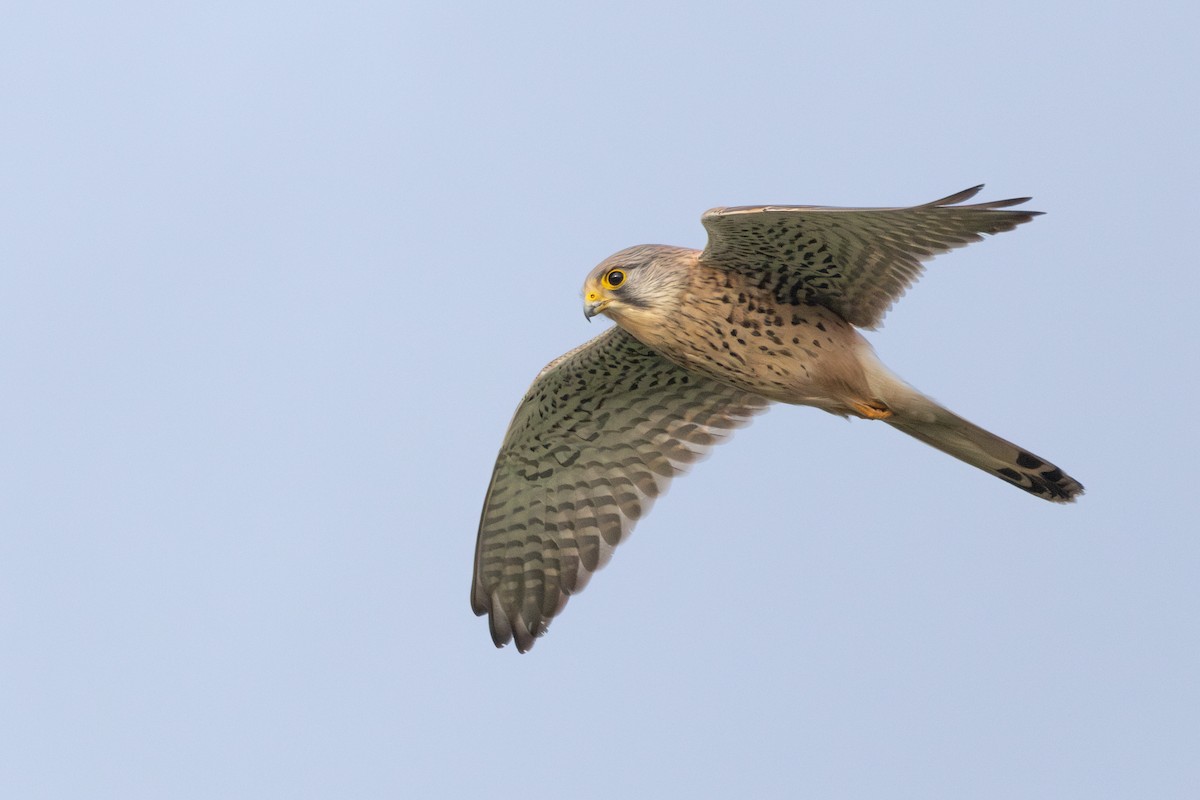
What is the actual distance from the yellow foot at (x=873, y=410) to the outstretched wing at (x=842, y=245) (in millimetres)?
351

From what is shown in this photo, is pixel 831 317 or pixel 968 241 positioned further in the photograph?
pixel 831 317

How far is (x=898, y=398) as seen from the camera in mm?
7340

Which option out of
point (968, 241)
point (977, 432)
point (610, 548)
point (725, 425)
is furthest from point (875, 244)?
point (610, 548)

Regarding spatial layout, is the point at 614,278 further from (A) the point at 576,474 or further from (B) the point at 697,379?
(A) the point at 576,474

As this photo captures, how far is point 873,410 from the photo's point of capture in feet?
24.4

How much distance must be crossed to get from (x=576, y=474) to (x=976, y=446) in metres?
2.13

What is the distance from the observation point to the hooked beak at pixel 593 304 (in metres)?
7.19

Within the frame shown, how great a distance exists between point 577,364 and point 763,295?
1.14 meters

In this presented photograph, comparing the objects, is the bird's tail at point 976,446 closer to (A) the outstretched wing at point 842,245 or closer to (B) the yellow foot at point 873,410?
(B) the yellow foot at point 873,410

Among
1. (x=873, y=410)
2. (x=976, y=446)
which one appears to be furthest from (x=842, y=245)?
(x=976, y=446)

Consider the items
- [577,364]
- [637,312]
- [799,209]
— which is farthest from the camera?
[577,364]

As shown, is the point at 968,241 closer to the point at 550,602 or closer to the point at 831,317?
the point at 831,317

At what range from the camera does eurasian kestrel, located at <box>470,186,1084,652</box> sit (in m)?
7.16

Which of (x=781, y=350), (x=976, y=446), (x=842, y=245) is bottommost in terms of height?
(x=976, y=446)
